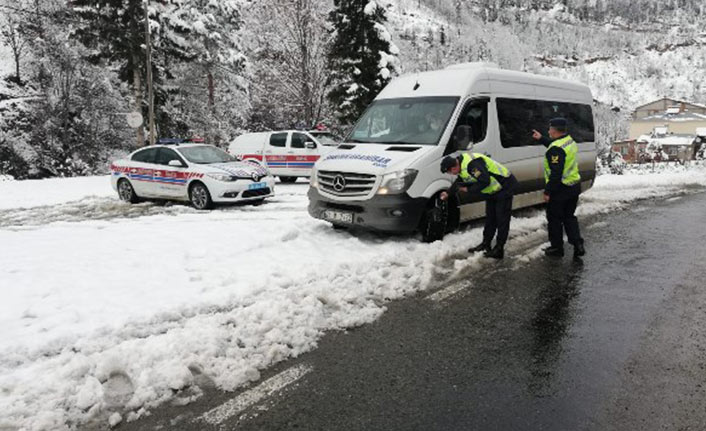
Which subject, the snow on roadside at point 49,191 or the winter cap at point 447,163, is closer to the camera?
the winter cap at point 447,163

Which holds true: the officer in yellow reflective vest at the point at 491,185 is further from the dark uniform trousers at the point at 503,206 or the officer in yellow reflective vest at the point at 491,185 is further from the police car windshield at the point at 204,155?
the police car windshield at the point at 204,155

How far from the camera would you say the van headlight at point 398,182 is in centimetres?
707

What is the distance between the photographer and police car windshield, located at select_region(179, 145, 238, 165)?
40.0 ft

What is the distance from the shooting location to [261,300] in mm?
5145

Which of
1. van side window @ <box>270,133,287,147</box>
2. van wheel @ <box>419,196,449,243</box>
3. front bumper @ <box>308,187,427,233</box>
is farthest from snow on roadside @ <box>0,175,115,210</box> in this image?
van wheel @ <box>419,196,449,243</box>

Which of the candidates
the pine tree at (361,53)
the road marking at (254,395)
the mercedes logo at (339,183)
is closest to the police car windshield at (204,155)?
the mercedes logo at (339,183)

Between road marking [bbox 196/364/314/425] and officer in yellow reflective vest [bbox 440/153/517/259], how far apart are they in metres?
3.80

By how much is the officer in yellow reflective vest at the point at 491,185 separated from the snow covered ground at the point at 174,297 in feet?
1.42

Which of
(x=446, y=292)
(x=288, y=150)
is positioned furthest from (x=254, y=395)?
(x=288, y=150)

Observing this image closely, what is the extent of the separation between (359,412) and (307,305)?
1.81 m

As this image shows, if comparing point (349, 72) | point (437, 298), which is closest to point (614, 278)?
point (437, 298)

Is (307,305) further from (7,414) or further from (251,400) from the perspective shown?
(7,414)

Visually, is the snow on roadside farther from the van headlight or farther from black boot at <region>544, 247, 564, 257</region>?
black boot at <region>544, 247, 564, 257</region>

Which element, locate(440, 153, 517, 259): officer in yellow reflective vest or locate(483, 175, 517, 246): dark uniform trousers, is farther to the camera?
locate(483, 175, 517, 246): dark uniform trousers
